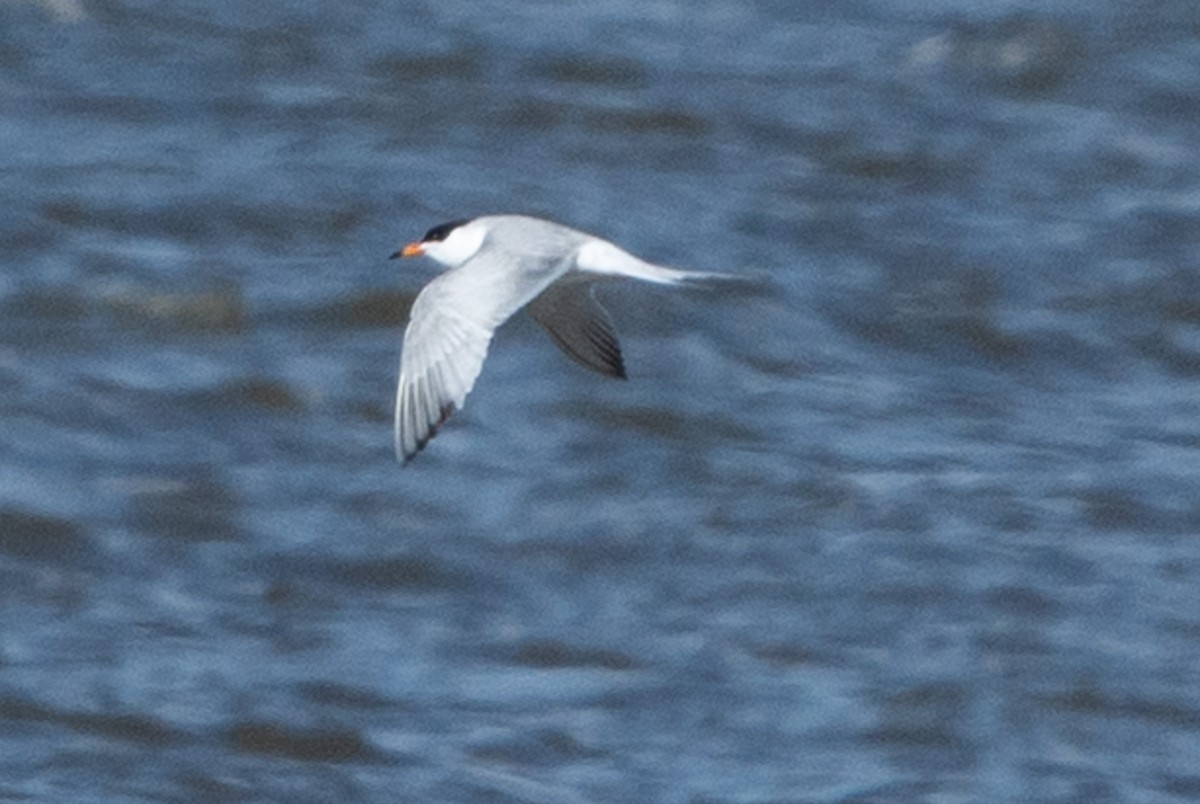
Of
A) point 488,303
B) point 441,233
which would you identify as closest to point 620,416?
point 441,233

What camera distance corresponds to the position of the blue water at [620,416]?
7527 mm

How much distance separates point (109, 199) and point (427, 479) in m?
2.40

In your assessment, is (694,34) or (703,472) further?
(694,34)

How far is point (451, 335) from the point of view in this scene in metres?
6.74

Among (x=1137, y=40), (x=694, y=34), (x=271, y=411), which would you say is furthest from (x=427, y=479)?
(x=1137, y=40)

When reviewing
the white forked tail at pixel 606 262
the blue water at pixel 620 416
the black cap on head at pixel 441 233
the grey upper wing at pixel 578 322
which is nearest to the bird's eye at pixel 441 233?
the black cap on head at pixel 441 233

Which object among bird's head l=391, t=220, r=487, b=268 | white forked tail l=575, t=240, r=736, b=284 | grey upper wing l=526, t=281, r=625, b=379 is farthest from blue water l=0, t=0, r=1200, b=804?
white forked tail l=575, t=240, r=736, b=284

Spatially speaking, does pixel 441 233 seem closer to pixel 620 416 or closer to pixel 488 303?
pixel 488 303

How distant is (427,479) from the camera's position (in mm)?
9047

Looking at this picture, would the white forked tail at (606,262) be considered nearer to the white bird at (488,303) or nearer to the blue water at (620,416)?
the white bird at (488,303)

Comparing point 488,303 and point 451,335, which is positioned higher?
point 488,303

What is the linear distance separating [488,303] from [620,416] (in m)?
2.90

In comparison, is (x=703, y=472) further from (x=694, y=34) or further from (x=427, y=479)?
(x=694, y=34)

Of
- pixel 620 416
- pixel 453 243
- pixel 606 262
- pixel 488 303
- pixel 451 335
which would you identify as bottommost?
pixel 451 335
